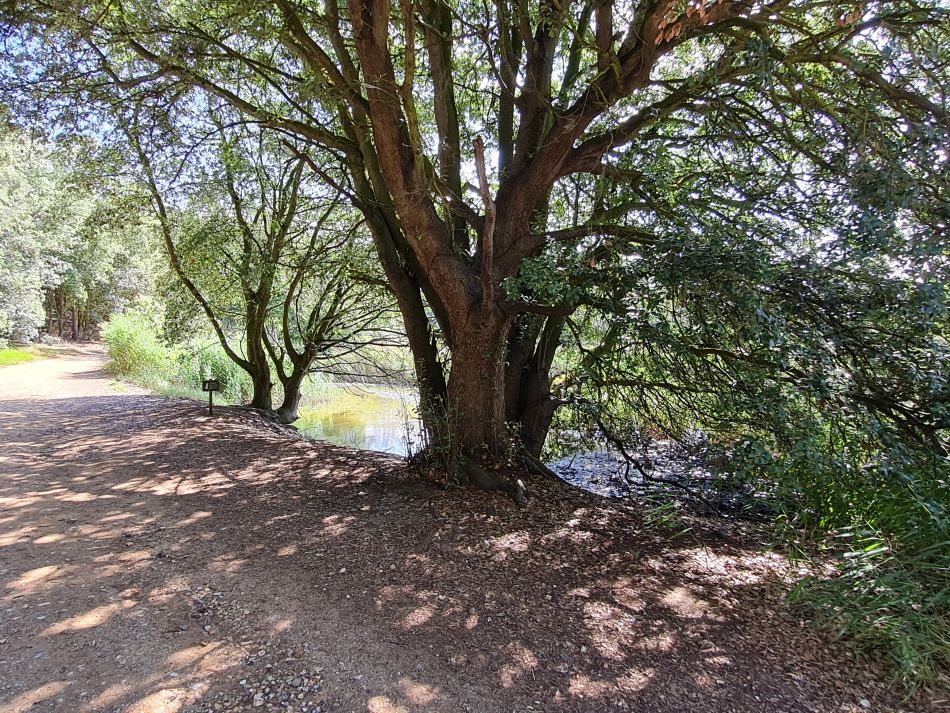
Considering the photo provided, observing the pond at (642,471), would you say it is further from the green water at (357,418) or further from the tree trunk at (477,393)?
the tree trunk at (477,393)

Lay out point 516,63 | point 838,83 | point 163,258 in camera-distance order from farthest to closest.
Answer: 1. point 163,258
2. point 516,63
3. point 838,83

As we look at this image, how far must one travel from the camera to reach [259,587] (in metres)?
2.99

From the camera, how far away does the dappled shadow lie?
2.22 metres

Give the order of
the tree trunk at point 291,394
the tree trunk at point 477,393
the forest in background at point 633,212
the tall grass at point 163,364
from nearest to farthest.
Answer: the forest in background at point 633,212 → the tree trunk at point 477,393 → the tree trunk at point 291,394 → the tall grass at point 163,364

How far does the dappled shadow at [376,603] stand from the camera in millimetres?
2225

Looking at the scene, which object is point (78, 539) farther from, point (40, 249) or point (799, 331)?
point (40, 249)

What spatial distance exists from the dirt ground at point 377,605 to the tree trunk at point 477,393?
55 cm

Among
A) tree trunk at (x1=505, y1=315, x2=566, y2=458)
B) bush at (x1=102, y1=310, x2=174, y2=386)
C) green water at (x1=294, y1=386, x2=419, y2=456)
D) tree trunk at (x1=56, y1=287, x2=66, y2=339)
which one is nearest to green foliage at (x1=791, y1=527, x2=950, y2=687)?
tree trunk at (x1=505, y1=315, x2=566, y2=458)

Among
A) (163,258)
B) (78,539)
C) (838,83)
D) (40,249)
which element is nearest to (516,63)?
(838,83)

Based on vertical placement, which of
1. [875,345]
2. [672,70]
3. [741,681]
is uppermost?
[672,70]

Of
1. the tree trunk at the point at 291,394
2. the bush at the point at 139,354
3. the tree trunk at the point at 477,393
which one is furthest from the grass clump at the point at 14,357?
the tree trunk at the point at 477,393

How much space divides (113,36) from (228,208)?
3.20m

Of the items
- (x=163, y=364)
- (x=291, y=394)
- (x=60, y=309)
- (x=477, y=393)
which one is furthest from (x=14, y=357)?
(x=477, y=393)

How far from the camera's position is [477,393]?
481 centimetres
